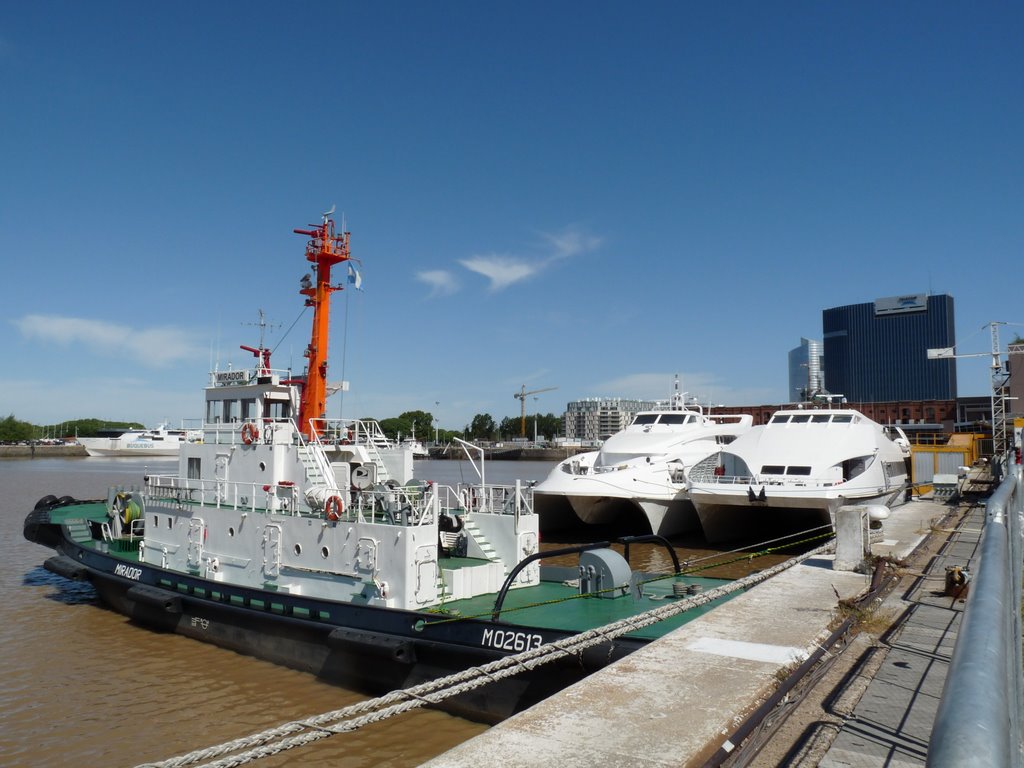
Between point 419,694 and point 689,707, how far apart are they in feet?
10.3

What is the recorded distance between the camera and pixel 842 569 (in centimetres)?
1082

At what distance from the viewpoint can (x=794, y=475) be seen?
937 inches

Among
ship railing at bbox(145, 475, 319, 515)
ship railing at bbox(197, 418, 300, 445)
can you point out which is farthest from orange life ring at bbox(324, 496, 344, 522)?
ship railing at bbox(197, 418, 300, 445)

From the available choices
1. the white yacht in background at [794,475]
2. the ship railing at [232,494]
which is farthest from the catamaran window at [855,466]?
the ship railing at [232,494]

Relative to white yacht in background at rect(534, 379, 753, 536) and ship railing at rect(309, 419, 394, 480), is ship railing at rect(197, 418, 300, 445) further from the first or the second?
white yacht in background at rect(534, 379, 753, 536)

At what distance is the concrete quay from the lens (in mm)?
4648

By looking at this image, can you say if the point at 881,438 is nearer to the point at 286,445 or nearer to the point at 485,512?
the point at 485,512

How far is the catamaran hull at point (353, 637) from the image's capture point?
9445 mm

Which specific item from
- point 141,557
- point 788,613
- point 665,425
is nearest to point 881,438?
point 665,425

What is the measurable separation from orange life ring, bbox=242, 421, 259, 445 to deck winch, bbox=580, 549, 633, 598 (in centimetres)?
772

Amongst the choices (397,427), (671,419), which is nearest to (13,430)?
(397,427)

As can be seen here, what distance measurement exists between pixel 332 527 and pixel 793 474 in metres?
17.0

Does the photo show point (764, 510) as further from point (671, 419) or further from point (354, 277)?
point (354, 277)

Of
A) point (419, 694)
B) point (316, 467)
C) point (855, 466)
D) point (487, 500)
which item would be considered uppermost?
point (316, 467)
